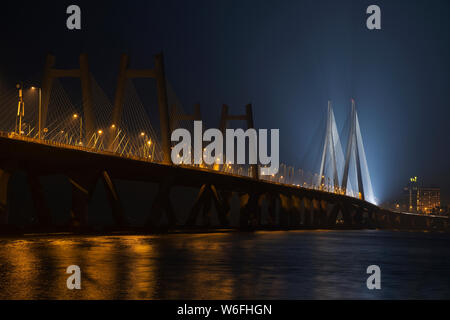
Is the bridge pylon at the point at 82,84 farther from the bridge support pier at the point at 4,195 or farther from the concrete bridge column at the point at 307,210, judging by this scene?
the concrete bridge column at the point at 307,210

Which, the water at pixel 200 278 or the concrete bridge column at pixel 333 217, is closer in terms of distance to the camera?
the water at pixel 200 278

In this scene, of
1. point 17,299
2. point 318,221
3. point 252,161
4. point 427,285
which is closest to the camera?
point 17,299

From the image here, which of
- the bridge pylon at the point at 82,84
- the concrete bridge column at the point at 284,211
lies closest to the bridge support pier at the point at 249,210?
the concrete bridge column at the point at 284,211

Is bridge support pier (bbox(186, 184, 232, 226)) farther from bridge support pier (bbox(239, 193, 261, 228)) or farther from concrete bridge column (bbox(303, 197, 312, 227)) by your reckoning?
concrete bridge column (bbox(303, 197, 312, 227))

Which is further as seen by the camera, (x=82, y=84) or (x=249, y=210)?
(x=249, y=210)

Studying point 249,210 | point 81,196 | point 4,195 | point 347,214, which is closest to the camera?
point 4,195

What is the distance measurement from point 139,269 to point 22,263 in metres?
3.56

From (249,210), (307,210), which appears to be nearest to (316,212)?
(307,210)

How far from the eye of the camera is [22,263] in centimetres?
2066

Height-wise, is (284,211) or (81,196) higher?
(81,196)

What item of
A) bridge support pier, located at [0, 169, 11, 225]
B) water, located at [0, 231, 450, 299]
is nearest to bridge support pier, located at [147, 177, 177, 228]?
bridge support pier, located at [0, 169, 11, 225]

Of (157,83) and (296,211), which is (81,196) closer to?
(157,83)

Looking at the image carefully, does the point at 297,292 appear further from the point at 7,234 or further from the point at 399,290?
the point at 7,234
